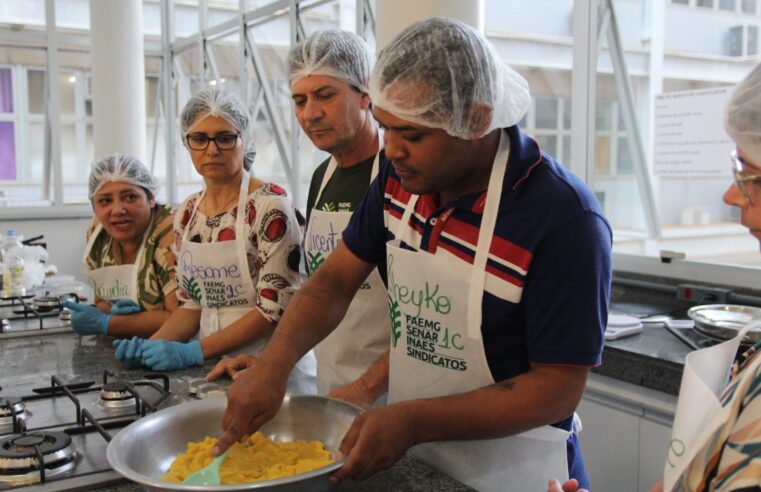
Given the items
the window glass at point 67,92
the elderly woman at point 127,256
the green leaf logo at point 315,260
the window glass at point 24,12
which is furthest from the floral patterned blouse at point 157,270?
the window glass at point 24,12

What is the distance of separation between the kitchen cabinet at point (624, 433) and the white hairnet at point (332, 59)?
1.18 metres

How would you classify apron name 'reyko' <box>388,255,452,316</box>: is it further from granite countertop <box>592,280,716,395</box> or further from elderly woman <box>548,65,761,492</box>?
granite countertop <box>592,280,716,395</box>

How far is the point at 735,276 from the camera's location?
246cm

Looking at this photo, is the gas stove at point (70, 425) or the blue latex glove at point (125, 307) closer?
the gas stove at point (70, 425)

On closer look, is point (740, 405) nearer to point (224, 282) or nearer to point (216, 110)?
point (224, 282)

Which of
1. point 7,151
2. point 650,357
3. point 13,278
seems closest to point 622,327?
point 650,357

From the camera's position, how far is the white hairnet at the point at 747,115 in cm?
89

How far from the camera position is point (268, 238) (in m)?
1.88

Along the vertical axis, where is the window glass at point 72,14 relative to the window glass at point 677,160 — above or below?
above

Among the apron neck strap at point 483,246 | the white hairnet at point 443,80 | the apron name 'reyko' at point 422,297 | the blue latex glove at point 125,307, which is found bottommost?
the blue latex glove at point 125,307

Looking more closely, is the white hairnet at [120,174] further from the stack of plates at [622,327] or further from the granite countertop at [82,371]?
the stack of plates at [622,327]

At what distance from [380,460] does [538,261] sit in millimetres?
410

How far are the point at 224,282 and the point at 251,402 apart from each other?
31.4 inches

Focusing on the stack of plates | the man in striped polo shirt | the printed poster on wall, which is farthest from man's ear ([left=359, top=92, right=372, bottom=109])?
the printed poster on wall
